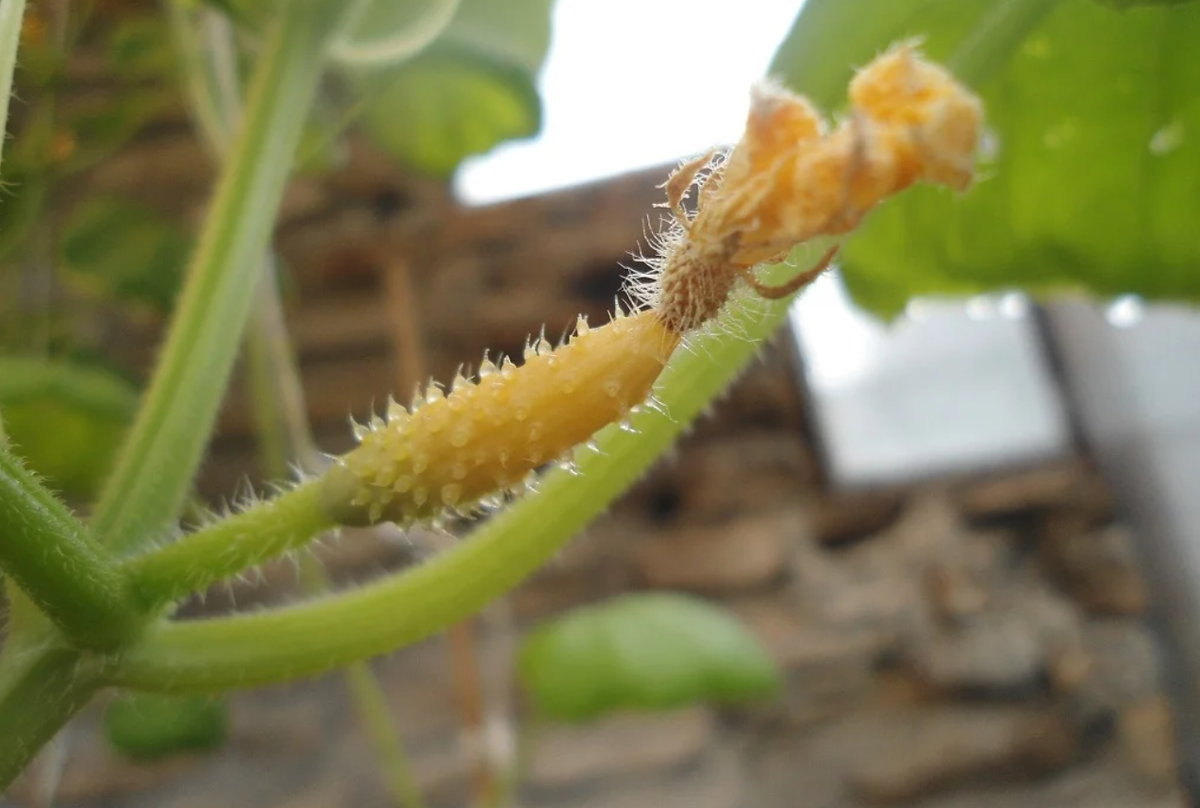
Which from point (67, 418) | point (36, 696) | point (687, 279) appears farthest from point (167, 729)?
point (687, 279)

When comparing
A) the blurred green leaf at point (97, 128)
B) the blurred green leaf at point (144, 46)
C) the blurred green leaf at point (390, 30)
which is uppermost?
the blurred green leaf at point (144, 46)

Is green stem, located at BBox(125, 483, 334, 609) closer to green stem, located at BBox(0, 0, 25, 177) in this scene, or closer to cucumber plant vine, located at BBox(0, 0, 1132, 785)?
cucumber plant vine, located at BBox(0, 0, 1132, 785)

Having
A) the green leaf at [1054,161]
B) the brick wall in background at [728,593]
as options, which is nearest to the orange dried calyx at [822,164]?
the green leaf at [1054,161]

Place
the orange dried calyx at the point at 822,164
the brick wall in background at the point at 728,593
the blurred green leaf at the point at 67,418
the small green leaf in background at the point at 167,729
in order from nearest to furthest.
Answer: the orange dried calyx at the point at 822,164 < the blurred green leaf at the point at 67,418 < the small green leaf in background at the point at 167,729 < the brick wall in background at the point at 728,593

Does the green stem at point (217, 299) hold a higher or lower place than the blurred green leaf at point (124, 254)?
lower

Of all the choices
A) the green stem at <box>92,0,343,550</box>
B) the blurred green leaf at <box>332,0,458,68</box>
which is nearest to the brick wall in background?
the blurred green leaf at <box>332,0,458,68</box>

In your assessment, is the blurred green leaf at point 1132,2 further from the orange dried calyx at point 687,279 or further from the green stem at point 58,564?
the green stem at point 58,564

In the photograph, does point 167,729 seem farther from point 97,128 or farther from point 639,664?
point 97,128
